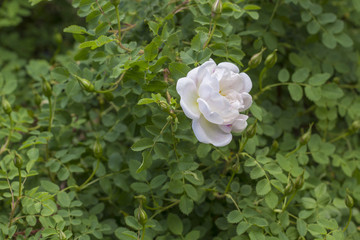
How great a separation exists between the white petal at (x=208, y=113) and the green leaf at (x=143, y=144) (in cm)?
24

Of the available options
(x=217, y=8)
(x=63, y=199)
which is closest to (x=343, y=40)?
(x=217, y=8)

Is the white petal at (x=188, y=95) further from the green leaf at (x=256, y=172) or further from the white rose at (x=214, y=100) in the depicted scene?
the green leaf at (x=256, y=172)

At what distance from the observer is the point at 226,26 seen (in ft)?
4.93

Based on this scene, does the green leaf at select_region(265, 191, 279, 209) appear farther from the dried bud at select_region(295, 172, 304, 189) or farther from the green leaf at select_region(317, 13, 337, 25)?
the green leaf at select_region(317, 13, 337, 25)

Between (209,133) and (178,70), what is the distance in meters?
0.22

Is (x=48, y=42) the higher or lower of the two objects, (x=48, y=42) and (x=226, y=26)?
the lower

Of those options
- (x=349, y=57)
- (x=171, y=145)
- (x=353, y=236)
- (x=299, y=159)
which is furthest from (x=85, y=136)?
(x=349, y=57)

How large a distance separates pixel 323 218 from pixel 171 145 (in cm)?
53

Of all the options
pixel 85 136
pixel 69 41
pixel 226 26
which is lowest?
pixel 69 41

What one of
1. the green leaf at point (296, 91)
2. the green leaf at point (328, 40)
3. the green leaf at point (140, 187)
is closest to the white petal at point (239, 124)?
the green leaf at point (140, 187)

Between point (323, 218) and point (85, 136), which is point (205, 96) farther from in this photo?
point (85, 136)

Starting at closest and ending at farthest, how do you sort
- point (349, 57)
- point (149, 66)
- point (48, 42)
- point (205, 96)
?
point (205, 96)
point (149, 66)
point (349, 57)
point (48, 42)

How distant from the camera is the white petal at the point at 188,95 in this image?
1092mm

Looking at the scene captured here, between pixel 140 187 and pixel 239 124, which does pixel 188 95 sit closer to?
pixel 239 124
